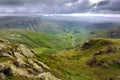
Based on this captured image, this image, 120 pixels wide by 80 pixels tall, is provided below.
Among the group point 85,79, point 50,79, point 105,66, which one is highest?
point 50,79

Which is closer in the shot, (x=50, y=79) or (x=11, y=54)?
(x=50, y=79)

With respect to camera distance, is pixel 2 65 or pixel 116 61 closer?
pixel 2 65

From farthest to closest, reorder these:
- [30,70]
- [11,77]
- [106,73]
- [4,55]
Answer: [106,73] < [4,55] < [30,70] < [11,77]

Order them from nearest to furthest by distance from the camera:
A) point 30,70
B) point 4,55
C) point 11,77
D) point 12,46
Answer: point 11,77, point 30,70, point 4,55, point 12,46

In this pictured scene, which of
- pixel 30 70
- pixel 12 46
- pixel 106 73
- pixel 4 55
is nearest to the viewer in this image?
pixel 30 70

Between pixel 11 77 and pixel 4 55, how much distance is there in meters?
30.0

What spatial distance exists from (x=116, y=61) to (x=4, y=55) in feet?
300

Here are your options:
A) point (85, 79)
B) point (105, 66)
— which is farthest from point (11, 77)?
point (105, 66)

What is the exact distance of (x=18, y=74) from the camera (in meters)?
76.9

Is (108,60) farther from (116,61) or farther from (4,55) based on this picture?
(4,55)

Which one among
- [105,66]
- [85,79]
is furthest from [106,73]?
[85,79]

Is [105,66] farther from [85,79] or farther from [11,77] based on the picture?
[11,77]

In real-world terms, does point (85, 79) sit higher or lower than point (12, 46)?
lower

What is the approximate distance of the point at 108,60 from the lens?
6806 inches
